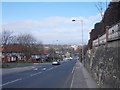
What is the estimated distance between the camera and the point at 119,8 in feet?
53.9

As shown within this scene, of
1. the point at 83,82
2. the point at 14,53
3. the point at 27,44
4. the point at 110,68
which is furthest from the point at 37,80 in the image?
the point at 14,53

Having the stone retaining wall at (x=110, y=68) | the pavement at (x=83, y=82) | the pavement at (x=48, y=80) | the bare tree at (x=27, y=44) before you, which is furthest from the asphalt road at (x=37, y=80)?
the bare tree at (x=27, y=44)

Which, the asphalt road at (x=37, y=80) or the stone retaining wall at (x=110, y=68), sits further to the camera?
the asphalt road at (x=37, y=80)

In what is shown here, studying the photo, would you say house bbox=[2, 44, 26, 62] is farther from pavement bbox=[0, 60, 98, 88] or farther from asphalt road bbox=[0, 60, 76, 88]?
asphalt road bbox=[0, 60, 76, 88]

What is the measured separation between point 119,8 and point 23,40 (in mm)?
89661

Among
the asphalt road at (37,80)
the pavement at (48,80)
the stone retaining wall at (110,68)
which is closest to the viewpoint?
the stone retaining wall at (110,68)

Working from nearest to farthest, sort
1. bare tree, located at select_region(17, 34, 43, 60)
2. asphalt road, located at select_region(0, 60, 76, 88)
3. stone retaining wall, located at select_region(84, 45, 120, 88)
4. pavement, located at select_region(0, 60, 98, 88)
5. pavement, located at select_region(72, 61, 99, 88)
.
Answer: stone retaining wall, located at select_region(84, 45, 120, 88), pavement, located at select_region(72, 61, 99, 88), pavement, located at select_region(0, 60, 98, 88), asphalt road, located at select_region(0, 60, 76, 88), bare tree, located at select_region(17, 34, 43, 60)

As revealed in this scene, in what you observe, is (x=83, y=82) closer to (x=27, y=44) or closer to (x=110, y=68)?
(x=110, y=68)

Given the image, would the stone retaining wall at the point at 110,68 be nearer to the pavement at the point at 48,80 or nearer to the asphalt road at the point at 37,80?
the pavement at the point at 48,80

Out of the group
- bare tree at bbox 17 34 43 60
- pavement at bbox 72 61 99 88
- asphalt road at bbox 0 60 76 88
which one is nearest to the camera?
pavement at bbox 72 61 99 88

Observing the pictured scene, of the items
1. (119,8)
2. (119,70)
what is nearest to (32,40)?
(119,8)

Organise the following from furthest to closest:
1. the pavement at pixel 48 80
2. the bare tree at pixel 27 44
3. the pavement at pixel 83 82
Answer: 1. the bare tree at pixel 27 44
2. the pavement at pixel 48 80
3. the pavement at pixel 83 82

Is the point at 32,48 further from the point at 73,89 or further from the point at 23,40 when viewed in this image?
the point at 73,89

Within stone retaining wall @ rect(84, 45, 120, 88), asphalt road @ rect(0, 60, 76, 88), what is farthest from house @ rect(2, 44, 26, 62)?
stone retaining wall @ rect(84, 45, 120, 88)
